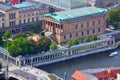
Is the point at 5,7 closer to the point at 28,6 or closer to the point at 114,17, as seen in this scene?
the point at 28,6

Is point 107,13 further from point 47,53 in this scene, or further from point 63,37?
point 47,53

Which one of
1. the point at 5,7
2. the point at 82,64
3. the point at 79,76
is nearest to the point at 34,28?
the point at 5,7

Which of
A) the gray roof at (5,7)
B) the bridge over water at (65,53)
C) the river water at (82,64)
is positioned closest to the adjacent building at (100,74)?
the river water at (82,64)

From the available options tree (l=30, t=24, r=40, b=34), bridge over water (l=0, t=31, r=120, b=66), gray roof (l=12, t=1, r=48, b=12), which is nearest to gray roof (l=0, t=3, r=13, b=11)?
gray roof (l=12, t=1, r=48, b=12)

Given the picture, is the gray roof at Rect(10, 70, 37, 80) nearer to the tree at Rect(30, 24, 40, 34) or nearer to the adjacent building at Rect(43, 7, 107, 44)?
the adjacent building at Rect(43, 7, 107, 44)

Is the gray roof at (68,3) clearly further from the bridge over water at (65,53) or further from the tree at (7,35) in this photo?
the tree at (7,35)

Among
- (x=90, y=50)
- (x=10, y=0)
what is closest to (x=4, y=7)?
(x=10, y=0)
